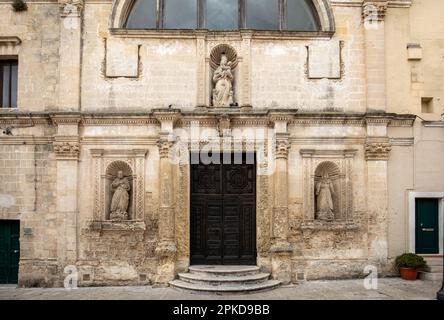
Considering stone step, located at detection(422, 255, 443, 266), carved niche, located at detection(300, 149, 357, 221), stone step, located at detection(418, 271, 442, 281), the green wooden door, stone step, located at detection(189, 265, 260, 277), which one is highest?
carved niche, located at detection(300, 149, 357, 221)

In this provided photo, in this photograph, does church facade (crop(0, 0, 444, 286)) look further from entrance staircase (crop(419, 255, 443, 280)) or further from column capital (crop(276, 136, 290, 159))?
entrance staircase (crop(419, 255, 443, 280))

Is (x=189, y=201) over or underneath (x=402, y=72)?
underneath

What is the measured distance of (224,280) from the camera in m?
11.5

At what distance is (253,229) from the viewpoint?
12969 mm

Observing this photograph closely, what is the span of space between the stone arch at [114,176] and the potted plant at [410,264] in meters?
7.67

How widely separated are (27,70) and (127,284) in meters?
6.73

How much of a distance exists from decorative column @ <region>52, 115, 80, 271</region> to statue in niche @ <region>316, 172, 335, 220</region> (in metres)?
6.86

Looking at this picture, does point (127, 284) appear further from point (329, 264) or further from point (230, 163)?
point (329, 264)

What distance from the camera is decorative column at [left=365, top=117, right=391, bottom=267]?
12859mm

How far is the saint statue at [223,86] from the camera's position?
13055 millimetres

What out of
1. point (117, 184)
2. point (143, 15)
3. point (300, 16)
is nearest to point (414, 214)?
point (300, 16)

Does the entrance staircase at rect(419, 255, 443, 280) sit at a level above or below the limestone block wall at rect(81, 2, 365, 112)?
below

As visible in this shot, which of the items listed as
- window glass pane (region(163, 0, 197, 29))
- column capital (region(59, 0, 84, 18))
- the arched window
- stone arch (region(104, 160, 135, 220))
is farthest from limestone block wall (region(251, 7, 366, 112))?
column capital (region(59, 0, 84, 18))

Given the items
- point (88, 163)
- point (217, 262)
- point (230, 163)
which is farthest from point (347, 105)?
point (88, 163)
